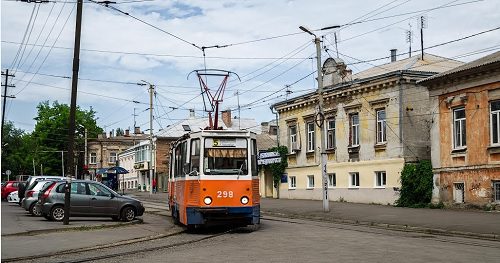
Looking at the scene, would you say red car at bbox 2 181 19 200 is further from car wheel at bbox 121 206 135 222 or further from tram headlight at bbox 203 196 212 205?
tram headlight at bbox 203 196 212 205

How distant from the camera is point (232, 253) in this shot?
1273 cm

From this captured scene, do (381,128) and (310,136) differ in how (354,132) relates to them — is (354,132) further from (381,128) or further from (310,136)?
(310,136)

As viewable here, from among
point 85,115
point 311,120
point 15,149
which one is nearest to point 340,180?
point 311,120

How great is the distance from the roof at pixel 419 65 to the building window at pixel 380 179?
6611 millimetres

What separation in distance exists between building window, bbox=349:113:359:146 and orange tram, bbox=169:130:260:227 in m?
20.9

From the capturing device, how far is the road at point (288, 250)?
11812mm

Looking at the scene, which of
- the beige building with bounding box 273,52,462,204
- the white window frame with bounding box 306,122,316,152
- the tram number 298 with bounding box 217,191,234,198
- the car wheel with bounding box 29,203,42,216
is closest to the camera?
the tram number 298 with bounding box 217,191,234,198

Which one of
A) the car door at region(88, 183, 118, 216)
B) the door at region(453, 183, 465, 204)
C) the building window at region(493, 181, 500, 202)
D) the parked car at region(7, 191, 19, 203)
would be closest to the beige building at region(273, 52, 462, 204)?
the door at region(453, 183, 465, 204)

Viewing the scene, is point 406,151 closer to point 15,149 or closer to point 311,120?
point 311,120

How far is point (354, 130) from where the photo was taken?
38.3 meters

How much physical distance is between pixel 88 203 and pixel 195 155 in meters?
6.91

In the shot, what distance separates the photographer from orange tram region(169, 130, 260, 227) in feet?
Result: 57.3

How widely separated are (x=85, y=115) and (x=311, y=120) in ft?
221

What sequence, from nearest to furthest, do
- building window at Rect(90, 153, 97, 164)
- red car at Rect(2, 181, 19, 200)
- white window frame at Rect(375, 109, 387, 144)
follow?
white window frame at Rect(375, 109, 387, 144)
red car at Rect(2, 181, 19, 200)
building window at Rect(90, 153, 97, 164)
